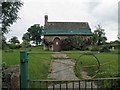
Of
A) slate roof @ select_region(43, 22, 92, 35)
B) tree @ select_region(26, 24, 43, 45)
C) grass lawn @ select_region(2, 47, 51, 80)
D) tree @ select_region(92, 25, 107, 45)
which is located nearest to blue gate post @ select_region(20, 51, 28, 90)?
grass lawn @ select_region(2, 47, 51, 80)

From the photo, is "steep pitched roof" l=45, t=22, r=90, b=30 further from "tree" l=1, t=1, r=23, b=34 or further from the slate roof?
"tree" l=1, t=1, r=23, b=34

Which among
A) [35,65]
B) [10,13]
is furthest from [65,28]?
[10,13]

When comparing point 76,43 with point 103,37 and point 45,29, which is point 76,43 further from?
point 45,29

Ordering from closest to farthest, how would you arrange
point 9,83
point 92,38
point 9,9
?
point 9,83
point 9,9
point 92,38

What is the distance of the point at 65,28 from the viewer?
48188mm

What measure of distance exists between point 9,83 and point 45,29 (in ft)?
141

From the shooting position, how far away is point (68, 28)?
48.0 meters

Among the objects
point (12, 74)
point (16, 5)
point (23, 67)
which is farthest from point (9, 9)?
point (23, 67)

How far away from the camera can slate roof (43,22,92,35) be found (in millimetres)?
46438

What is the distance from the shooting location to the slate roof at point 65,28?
46438mm

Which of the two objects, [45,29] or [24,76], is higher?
[45,29]

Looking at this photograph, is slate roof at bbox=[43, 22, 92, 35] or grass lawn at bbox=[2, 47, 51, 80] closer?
grass lawn at bbox=[2, 47, 51, 80]

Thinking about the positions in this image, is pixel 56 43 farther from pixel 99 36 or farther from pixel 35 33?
pixel 35 33

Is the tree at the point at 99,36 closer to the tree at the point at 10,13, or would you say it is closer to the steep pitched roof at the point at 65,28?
the steep pitched roof at the point at 65,28
